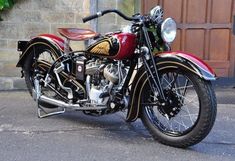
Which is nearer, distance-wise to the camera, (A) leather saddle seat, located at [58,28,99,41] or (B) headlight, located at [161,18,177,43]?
(B) headlight, located at [161,18,177,43]

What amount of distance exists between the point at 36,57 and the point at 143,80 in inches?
69.3

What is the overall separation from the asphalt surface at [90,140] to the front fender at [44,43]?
74 cm

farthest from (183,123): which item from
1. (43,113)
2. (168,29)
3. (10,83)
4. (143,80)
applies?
(10,83)

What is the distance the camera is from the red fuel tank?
14.8ft

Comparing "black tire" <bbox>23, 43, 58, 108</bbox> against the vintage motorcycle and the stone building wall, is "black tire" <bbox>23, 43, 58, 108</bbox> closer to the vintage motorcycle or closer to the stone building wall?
the vintage motorcycle

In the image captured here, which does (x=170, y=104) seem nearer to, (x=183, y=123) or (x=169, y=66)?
(x=169, y=66)

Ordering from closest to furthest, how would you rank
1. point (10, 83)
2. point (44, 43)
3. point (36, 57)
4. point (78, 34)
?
1. point (78, 34)
2. point (44, 43)
3. point (36, 57)
4. point (10, 83)

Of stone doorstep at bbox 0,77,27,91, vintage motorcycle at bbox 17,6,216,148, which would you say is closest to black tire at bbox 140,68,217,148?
vintage motorcycle at bbox 17,6,216,148

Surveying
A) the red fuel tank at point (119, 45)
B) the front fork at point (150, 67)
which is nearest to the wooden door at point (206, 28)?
the red fuel tank at point (119, 45)

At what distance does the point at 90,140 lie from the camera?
15.5 feet

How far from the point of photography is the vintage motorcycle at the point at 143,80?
4.24m

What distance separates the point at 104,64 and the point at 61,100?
31.2 inches

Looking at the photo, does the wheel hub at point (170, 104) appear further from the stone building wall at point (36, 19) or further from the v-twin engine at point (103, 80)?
the stone building wall at point (36, 19)

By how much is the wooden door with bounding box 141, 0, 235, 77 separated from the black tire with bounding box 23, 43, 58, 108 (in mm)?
2519
